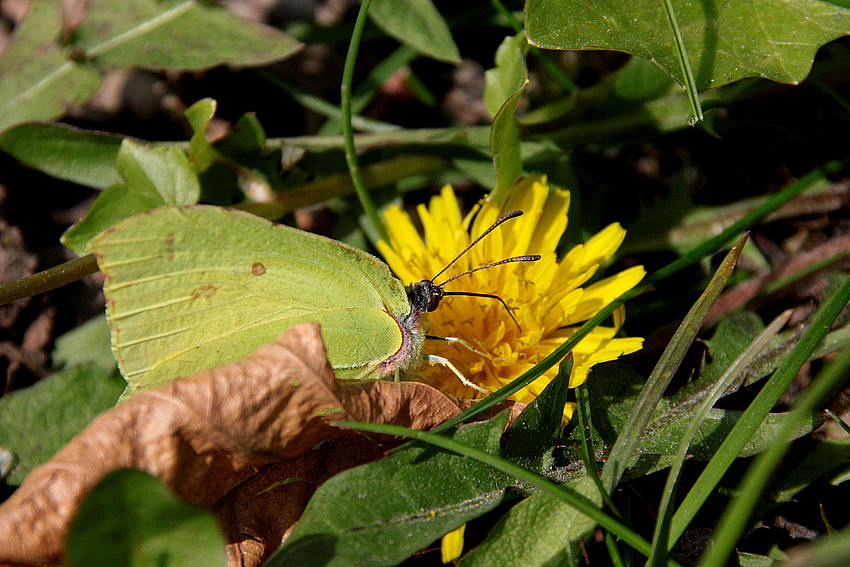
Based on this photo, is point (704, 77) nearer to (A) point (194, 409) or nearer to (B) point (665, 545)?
(B) point (665, 545)

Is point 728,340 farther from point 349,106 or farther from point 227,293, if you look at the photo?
point 227,293

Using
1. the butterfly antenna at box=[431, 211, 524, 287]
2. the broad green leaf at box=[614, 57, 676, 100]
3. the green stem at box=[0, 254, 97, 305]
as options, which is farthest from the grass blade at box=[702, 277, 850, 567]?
the green stem at box=[0, 254, 97, 305]

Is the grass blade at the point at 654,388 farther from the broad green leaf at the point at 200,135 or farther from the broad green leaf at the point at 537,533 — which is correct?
the broad green leaf at the point at 200,135

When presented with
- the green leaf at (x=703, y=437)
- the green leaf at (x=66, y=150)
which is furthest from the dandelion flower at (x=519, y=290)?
the green leaf at (x=66, y=150)

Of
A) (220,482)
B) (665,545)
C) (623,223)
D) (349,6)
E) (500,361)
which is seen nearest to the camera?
(665,545)

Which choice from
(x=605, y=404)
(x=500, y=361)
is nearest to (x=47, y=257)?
(x=500, y=361)

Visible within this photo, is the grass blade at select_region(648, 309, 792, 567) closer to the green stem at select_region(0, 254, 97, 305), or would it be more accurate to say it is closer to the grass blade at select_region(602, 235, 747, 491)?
the grass blade at select_region(602, 235, 747, 491)

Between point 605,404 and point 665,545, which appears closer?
point 665,545
